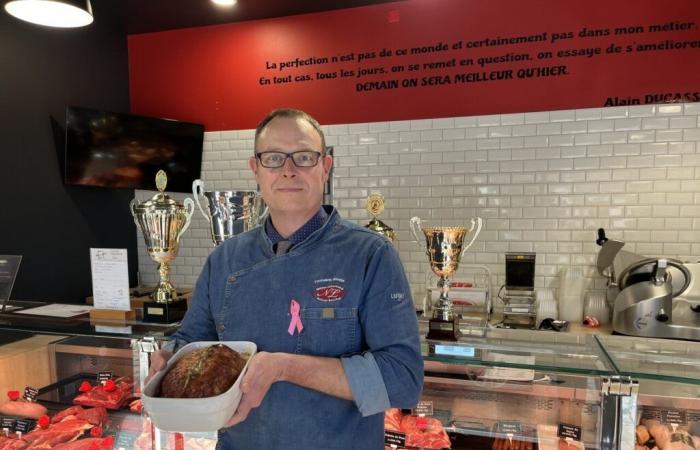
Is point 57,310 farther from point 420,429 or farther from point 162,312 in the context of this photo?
point 420,429

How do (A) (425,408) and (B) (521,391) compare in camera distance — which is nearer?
(B) (521,391)

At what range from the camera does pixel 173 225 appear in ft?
7.07

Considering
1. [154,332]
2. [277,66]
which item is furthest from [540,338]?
[277,66]

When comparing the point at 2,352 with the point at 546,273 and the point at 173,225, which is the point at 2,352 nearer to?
the point at 173,225

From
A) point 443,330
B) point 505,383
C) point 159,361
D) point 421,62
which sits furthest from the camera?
point 421,62

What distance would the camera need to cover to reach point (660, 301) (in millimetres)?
3129

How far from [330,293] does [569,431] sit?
112 centimetres

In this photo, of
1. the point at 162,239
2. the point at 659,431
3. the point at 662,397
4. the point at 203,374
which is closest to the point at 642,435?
the point at 659,431

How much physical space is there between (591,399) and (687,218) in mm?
2811

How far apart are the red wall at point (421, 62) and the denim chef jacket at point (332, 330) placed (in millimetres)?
3096

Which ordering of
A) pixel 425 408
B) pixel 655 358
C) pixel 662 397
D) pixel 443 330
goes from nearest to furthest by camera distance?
1. pixel 655 358
2. pixel 662 397
3. pixel 443 330
4. pixel 425 408

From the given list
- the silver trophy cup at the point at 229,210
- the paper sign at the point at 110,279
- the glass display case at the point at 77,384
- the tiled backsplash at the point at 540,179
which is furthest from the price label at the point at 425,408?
the tiled backsplash at the point at 540,179

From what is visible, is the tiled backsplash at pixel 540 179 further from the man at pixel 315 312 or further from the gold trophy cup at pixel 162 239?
the man at pixel 315 312

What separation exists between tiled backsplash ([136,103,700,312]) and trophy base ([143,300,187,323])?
254cm
